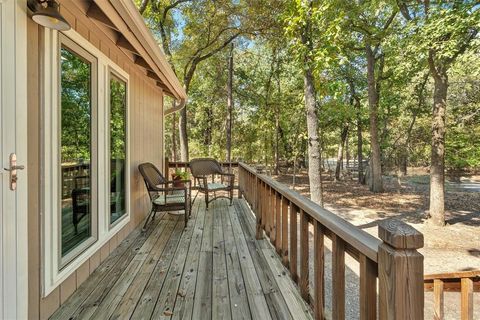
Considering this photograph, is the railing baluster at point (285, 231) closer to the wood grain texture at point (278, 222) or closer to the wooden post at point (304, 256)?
the wood grain texture at point (278, 222)

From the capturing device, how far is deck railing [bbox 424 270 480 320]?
87.0 inches

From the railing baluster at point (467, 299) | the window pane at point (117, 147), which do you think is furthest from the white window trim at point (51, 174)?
the railing baluster at point (467, 299)

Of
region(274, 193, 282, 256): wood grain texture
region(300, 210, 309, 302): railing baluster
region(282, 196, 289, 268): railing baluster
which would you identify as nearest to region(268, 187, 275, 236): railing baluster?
region(274, 193, 282, 256): wood grain texture

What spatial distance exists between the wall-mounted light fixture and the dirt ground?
6.28m

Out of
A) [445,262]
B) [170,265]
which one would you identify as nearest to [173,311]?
[170,265]

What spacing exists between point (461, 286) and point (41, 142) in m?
3.35

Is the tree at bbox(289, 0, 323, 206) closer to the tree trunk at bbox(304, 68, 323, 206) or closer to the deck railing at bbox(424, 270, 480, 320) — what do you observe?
the tree trunk at bbox(304, 68, 323, 206)

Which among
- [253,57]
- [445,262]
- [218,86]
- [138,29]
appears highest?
[253,57]

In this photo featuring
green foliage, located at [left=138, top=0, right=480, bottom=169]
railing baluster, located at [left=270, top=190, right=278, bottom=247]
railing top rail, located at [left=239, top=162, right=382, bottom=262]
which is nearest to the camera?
railing top rail, located at [left=239, top=162, right=382, bottom=262]

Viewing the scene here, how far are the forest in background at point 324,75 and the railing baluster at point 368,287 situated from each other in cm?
459

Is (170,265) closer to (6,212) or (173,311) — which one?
(173,311)

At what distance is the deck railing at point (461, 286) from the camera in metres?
2.21

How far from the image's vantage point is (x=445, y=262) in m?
5.42

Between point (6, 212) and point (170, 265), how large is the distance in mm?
1487
